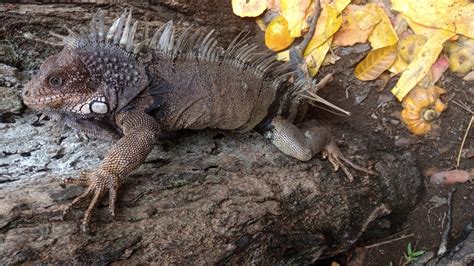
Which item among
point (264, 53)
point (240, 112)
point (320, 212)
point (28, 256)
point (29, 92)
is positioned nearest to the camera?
point (28, 256)

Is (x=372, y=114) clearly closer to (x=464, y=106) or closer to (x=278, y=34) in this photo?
(x=464, y=106)

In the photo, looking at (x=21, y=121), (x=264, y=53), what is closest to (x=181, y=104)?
(x=264, y=53)

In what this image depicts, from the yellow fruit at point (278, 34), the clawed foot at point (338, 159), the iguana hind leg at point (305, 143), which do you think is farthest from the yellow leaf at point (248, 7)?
the clawed foot at point (338, 159)

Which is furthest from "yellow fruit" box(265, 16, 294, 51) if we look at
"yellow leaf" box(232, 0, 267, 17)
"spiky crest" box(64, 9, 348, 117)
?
"spiky crest" box(64, 9, 348, 117)

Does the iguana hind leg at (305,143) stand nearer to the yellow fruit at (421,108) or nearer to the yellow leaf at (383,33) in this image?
the yellow fruit at (421,108)

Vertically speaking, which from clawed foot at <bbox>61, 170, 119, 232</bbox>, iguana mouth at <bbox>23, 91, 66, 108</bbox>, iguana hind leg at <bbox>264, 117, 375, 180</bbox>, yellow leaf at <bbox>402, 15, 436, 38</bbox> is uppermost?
yellow leaf at <bbox>402, 15, 436, 38</bbox>

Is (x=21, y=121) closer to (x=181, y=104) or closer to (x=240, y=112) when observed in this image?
(x=181, y=104)

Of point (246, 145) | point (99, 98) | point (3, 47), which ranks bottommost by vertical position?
point (246, 145)

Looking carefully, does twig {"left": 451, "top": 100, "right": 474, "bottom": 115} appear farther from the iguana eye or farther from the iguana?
the iguana eye
